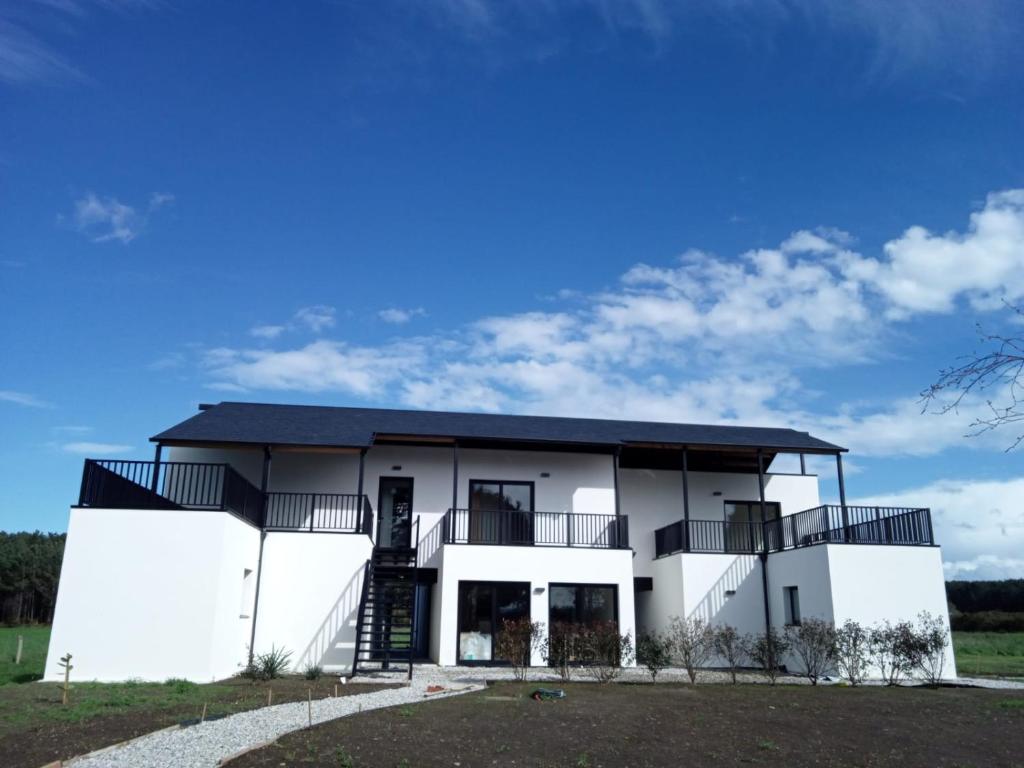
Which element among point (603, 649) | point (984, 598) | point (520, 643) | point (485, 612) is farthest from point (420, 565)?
point (984, 598)

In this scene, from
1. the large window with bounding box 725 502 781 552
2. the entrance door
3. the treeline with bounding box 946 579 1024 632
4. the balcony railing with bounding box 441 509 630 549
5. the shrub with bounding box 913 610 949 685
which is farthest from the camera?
the treeline with bounding box 946 579 1024 632

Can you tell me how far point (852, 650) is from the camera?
15828mm

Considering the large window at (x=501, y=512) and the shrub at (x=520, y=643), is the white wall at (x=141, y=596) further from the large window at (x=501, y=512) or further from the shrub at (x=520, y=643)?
the large window at (x=501, y=512)

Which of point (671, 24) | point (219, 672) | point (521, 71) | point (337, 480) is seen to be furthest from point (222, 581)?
point (671, 24)

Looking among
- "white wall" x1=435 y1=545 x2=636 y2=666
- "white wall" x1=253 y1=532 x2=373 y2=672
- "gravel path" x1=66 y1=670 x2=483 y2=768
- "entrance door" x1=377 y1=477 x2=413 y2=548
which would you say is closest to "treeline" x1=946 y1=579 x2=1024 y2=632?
"white wall" x1=435 y1=545 x2=636 y2=666

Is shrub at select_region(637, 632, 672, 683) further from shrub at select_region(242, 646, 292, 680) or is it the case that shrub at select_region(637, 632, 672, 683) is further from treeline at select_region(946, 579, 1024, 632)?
treeline at select_region(946, 579, 1024, 632)

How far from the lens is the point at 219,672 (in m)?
14.5

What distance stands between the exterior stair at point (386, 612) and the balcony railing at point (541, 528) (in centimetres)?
171

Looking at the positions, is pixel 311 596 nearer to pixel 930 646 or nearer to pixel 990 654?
pixel 930 646

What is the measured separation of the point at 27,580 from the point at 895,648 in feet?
166

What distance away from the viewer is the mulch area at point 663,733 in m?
7.87

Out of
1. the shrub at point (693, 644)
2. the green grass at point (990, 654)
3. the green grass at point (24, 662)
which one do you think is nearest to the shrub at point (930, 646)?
the green grass at point (990, 654)

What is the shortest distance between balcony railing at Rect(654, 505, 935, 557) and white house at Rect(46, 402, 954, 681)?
6 cm

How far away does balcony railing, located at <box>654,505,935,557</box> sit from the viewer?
1806 cm
